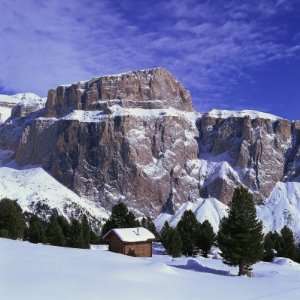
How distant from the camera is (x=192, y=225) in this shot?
97812 millimetres

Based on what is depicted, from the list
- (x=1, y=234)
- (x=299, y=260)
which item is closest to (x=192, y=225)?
(x=299, y=260)

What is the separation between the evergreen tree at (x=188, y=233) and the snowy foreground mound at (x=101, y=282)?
47260 millimetres

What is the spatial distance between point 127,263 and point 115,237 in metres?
30.6

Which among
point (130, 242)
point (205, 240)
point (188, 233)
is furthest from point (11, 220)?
point (205, 240)

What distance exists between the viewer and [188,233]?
302ft

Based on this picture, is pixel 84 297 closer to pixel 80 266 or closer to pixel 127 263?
pixel 80 266

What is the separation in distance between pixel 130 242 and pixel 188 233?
22.8 metres

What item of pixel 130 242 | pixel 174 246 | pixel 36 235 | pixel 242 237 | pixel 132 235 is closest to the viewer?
pixel 242 237

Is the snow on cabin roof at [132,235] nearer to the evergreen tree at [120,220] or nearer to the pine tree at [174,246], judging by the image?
the pine tree at [174,246]

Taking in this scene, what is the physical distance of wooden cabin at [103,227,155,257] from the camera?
2790 inches

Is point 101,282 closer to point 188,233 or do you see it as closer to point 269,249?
point 188,233

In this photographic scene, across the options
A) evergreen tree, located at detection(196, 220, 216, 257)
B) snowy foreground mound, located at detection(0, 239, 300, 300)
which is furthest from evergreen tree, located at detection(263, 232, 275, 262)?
snowy foreground mound, located at detection(0, 239, 300, 300)

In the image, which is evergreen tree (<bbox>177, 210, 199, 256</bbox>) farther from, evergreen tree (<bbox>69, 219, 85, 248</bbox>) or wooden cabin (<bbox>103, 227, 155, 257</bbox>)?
evergreen tree (<bbox>69, 219, 85, 248</bbox>)

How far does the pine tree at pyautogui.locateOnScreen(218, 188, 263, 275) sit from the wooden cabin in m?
21.1
